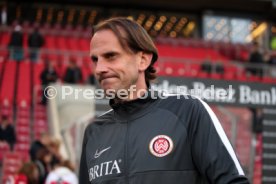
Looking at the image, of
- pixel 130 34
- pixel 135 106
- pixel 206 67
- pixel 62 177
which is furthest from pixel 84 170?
pixel 206 67

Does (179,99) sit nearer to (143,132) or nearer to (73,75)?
(143,132)

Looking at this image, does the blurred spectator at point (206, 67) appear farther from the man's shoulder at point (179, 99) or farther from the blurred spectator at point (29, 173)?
the man's shoulder at point (179, 99)

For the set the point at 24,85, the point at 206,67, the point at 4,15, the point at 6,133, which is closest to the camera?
the point at 6,133

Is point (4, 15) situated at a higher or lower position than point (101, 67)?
higher

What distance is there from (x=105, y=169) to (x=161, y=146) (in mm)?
265

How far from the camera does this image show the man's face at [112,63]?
2.50 metres

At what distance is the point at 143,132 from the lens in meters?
2.53

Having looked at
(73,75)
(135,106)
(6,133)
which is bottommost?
(135,106)

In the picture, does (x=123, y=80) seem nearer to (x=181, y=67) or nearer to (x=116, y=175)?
(x=116, y=175)

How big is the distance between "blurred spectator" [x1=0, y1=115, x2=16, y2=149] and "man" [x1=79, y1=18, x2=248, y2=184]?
1158 cm

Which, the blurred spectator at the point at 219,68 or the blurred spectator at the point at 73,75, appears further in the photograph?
the blurred spectator at the point at 219,68

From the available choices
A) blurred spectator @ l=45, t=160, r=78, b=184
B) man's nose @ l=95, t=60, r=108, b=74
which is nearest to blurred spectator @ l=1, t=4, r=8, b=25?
blurred spectator @ l=45, t=160, r=78, b=184

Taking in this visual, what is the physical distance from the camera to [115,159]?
254cm

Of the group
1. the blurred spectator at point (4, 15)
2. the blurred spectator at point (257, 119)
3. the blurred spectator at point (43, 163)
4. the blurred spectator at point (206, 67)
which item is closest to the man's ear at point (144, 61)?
the blurred spectator at point (43, 163)
